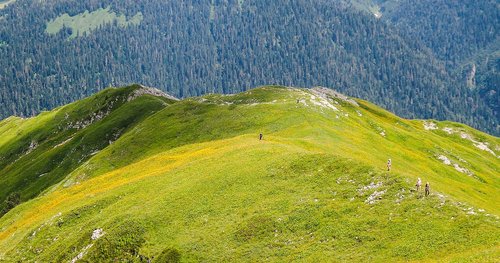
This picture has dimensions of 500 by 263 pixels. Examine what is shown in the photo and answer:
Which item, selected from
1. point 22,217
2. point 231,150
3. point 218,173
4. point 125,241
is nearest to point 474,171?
point 231,150

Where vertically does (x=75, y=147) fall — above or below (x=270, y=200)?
below

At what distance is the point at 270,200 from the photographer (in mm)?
57281

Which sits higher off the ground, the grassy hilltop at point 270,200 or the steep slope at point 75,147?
the grassy hilltop at point 270,200

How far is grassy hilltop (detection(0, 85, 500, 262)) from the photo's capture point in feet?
147

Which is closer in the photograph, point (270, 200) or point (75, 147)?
point (270, 200)

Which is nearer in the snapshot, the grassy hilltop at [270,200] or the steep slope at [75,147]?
the grassy hilltop at [270,200]

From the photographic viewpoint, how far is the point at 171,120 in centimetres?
12788

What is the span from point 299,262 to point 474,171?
82353 millimetres

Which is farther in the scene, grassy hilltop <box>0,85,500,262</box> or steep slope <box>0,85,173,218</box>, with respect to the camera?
steep slope <box>0,85,173,218</box>

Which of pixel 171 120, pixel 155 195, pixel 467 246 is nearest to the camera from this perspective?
pixel 467 246

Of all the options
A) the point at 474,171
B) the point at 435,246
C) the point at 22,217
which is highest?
the point at 435,246

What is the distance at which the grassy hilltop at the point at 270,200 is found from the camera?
44.9 meters

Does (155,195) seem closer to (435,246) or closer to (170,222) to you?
(170,222)

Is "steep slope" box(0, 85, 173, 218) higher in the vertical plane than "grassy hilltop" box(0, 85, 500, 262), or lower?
lower
